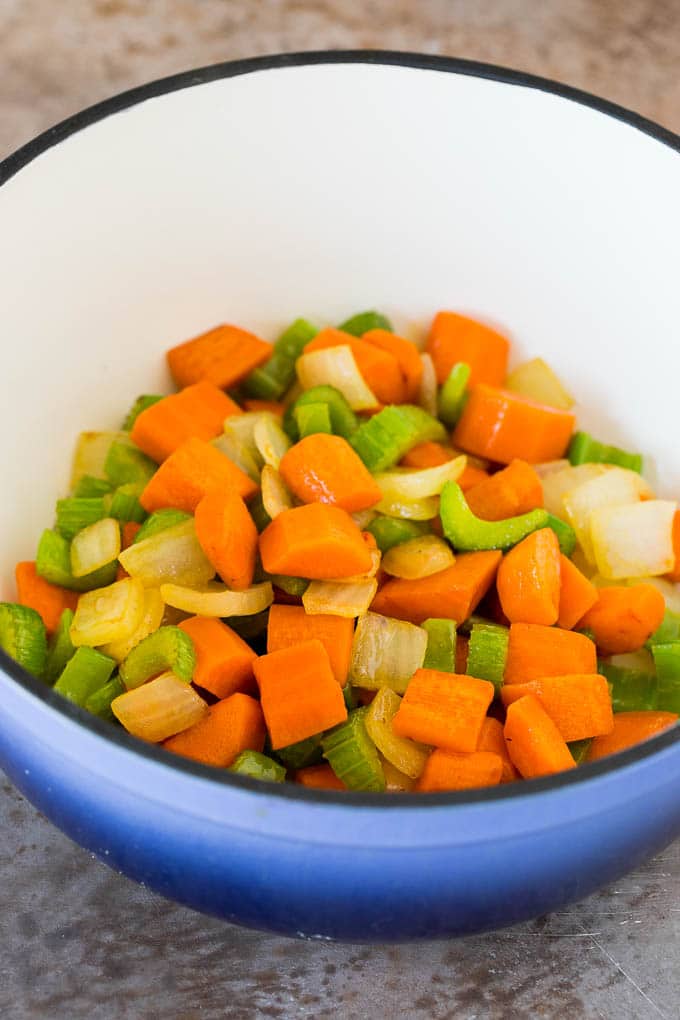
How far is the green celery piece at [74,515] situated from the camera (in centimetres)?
142

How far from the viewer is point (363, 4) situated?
2.32 metres

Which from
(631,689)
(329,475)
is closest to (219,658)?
(329,475)

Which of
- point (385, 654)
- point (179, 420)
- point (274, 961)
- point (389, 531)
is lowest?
point (274, 961)

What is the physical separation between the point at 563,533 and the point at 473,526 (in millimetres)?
131

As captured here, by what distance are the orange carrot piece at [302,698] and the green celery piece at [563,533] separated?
1.22 ft

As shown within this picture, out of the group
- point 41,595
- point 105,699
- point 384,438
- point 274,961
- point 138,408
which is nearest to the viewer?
point 274,961

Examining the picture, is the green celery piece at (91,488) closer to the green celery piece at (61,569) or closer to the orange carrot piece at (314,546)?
the green celery piece at (61,569)

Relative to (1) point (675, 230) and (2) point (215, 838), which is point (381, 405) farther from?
(2) point (215, 838)

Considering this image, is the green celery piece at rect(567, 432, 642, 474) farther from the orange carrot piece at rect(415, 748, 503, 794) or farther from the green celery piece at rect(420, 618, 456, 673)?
the orange carrot piece at rect(415, 748, 503, 794)

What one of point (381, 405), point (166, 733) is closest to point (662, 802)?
point (166, 733)

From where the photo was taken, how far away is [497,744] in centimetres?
120

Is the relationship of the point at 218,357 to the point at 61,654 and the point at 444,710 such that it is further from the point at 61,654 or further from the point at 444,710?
the point at 444,710

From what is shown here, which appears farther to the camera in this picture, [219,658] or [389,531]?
[389,531]

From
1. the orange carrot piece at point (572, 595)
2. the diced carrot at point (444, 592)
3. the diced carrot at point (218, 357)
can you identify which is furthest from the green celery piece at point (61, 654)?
the orange carrot piece at point (572, 595)
